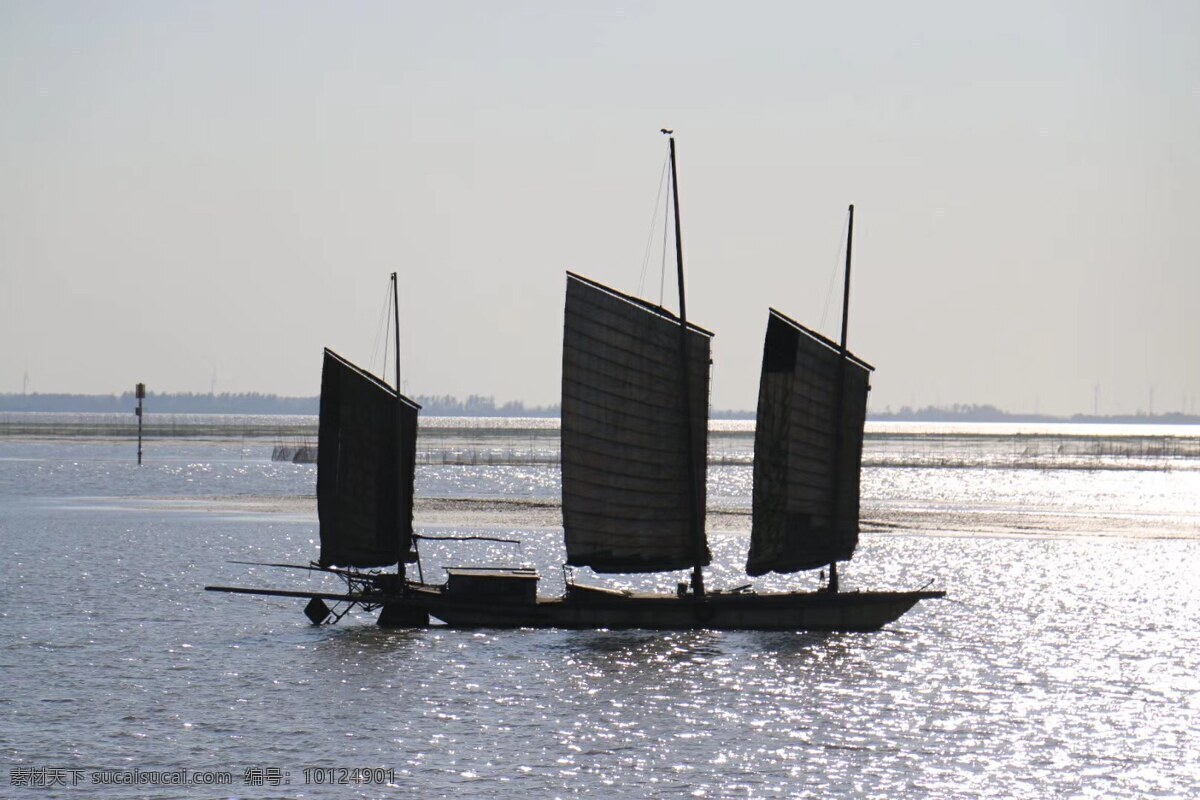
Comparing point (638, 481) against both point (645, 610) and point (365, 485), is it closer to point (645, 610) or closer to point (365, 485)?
point (645, 610)

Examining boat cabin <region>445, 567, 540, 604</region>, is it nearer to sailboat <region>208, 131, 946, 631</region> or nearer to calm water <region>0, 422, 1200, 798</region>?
sailboat <region>208, 131, 946, 631</region>

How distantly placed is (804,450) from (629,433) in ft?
15.0

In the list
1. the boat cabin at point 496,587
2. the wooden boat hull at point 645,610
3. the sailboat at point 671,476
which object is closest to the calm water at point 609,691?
the wooden boat hull at point 645,610

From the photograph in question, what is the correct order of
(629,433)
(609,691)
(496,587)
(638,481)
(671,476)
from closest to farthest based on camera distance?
(609,691)
(496,587)
(629,433)
(638,481)
(671,476)

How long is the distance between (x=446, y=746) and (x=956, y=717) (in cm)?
973

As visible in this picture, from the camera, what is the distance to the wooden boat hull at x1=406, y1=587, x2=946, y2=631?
3984cm

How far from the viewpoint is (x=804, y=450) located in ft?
133

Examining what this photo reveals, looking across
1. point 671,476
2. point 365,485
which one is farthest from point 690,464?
point 365,485

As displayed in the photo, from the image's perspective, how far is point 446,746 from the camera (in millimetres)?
26016

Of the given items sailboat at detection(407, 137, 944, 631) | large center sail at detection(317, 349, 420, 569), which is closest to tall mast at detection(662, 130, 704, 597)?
sailboat at detection(407, 137, 944, 631)

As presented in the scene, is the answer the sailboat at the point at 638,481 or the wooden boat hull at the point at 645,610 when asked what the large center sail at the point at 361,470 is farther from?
the wooden boat hull at the point at 645,610

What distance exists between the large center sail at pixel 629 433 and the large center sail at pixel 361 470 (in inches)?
172

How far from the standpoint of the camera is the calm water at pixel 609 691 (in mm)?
24547

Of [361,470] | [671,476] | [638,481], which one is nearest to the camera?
[638,481]
